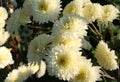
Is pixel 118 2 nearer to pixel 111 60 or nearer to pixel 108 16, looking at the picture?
pixel 108 16

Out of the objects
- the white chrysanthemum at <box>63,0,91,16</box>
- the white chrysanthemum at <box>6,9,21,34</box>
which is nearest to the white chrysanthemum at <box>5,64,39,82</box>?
the white chrysanthemum at <box>6,9,21,34</box>

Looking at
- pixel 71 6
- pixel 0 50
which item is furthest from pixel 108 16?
pixel 0 50

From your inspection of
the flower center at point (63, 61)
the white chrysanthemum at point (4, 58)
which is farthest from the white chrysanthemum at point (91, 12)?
the white chrysanthemum at point (4, 58)

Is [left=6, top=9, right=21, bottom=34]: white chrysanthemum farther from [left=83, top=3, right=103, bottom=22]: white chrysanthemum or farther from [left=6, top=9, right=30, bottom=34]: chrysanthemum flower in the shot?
[left=83, top=3, right=103, bottom=22]: white chrysanthemum

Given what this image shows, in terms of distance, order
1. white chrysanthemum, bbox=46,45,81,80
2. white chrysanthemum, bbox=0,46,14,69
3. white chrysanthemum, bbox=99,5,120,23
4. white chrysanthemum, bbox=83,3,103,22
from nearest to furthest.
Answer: white chrysanthemum, bbox=46,45,81,80
white chrysanthemum, bbox=83,3,103,22
white chrysanthemum, bbox=99,5,120,23
white chrysanthemum, bbox=0,46,14,69

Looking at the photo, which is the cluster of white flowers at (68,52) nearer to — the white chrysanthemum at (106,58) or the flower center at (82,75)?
the flower center at (82,75)

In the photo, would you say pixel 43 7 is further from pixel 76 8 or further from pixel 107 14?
pixel 107 14

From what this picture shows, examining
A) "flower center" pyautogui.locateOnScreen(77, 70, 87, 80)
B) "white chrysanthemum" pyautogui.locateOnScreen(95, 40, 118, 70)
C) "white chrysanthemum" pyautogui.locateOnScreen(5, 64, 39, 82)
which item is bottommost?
"flower center" pyautogui.locateOnScreen(77, 70, 87, 80)
